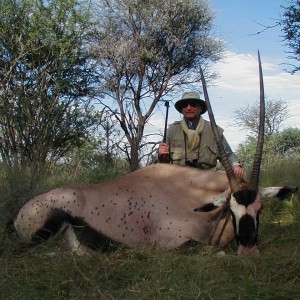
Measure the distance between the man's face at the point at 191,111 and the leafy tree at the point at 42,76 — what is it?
12.8ft

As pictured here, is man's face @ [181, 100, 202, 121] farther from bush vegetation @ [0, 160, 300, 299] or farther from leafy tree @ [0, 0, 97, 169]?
leafy tree @ [0, 0, 97, 169]

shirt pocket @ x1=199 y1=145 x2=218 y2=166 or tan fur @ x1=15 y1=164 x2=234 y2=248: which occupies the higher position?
shirt pocket @ x1=199 y1=145 x2=218 y2=166

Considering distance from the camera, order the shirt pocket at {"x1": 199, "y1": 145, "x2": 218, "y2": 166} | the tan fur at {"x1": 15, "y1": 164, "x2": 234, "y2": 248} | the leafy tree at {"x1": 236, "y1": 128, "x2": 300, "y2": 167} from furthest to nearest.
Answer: the leafy tree at {"x1": 236, "y1": 128, "x2": 300, "y2": 167}, the shirt pocket at {"x1": 199, "y1": 145, "x2": 218, "y2": 166}, the tan fur at {"x1": 15, "y1": 164, "x2": 234, "y2": 248}

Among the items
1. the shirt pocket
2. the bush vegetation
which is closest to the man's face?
the shirt pocket

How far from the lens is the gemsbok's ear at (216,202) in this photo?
3.36m

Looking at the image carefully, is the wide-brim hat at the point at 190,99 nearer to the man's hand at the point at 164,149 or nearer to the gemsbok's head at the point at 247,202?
the man's hand at the point at 164,149

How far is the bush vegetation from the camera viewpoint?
7.78 feet

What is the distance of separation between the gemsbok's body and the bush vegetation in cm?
12

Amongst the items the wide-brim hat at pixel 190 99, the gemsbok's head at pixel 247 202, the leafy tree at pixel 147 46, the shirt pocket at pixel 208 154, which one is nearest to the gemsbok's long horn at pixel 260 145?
the gemsbok's head at pixel 247 202

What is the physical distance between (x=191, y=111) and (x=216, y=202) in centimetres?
127

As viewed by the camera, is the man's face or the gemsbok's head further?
the man's face

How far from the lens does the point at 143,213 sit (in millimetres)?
3461

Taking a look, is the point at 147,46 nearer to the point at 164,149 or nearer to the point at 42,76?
the point at 42,76

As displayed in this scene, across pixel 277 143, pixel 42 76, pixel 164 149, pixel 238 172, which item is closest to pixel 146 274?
pixel 238 172
